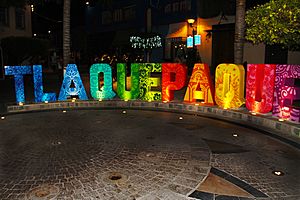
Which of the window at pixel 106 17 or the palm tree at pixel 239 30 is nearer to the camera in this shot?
the palm tree at pixel 239 30

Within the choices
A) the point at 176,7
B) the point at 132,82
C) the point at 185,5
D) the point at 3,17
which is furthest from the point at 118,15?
the point at 132,82

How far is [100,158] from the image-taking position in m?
5.75

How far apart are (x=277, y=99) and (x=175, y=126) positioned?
10.4ft

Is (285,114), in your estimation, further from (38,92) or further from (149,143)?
(38,92)

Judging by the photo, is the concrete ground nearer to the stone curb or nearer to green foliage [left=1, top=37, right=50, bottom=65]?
the stone curb

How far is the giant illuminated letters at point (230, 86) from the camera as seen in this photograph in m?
9.31

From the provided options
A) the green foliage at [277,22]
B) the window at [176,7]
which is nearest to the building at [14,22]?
the window at [176,7]

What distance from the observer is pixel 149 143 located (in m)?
6.75

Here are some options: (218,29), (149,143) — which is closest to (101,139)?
(149,143)

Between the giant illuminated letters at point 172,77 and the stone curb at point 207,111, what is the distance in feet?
1.50

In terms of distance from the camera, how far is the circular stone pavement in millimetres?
4461

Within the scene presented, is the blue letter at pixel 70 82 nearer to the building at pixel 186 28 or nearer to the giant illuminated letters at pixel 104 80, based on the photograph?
the giant illuminated letters at pixel 104 80

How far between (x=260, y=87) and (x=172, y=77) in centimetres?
370

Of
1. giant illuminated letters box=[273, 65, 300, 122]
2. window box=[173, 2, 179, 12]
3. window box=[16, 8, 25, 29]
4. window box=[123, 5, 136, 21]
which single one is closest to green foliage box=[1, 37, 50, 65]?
window box=[16, 8, 25, 29]
